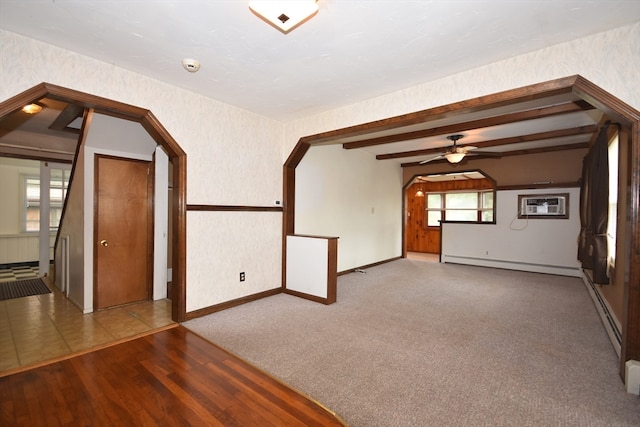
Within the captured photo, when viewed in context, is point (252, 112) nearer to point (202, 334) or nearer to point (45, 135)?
point (202, 334)

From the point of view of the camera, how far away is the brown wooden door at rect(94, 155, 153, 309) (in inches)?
141

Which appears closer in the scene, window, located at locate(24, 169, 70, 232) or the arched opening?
the arched opening

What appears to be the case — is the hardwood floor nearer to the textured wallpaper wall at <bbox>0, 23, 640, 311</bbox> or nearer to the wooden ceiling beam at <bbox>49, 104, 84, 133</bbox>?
the textured wallpaper wall at <bbox>0, 23, 640, 311</bbox>

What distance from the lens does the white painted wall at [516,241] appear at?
220 inches

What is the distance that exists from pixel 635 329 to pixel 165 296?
4.99m

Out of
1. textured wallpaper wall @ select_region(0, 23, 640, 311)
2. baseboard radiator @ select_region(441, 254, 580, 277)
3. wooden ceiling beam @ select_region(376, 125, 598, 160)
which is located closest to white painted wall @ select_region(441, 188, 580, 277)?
baseboard radiator @ select_region(441, 254, 580, 277)

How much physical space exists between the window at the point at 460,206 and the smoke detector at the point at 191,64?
26.1 feet

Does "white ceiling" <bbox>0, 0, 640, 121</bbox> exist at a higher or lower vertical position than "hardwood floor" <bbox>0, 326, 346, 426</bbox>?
higher

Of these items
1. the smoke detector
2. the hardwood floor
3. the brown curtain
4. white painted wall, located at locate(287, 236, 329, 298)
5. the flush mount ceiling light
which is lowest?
the hardwood floor

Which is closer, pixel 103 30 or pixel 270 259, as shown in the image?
pixel 103 30

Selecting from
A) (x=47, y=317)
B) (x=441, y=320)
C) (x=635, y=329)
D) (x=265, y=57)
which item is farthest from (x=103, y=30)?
(x=635, y=329)

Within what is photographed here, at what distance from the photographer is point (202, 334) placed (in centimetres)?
285

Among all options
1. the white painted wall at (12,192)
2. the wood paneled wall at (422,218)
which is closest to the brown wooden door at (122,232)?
the white painted wall at (12,192)

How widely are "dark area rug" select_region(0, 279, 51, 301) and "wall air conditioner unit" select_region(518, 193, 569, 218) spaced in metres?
8.84
